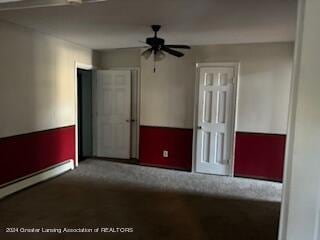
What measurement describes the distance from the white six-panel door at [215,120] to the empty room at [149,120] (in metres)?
0.02

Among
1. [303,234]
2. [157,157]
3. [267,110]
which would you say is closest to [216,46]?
[267,110]

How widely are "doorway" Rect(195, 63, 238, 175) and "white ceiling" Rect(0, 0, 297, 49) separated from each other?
552mm

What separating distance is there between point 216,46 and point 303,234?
154 inches

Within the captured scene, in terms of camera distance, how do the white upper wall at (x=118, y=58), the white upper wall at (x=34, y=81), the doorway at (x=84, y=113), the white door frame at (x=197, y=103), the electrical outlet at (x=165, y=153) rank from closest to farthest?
the white upper wall at (x=34, y=81), the white door frame at (x=197, y=103), the electrical outlet at (x=165, y=153), the white upper wall at (x=118, y=58), the doorway at (x=84, y=113)

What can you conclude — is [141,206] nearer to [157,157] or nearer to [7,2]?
[157,157]

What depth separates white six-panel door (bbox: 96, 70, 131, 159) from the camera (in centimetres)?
575

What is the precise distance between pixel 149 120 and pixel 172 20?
2.38 metres

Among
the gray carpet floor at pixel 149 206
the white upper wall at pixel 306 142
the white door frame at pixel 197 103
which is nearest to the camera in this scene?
the white upper wall at pixel 306 142

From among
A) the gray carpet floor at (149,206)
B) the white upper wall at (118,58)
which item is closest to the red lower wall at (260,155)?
the gray carpet floor at (149,206)

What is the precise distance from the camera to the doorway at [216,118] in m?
4.73

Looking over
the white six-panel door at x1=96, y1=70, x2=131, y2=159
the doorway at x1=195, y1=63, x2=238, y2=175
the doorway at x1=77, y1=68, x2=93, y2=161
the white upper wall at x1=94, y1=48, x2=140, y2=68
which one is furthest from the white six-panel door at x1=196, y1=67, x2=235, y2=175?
the doorway at x1=77, y1=68, x2=93, y2=161

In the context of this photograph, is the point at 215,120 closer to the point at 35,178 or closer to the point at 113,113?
the point at 113,113

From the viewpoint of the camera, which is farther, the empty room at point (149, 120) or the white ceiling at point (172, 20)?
the empty room at point (149, 120)

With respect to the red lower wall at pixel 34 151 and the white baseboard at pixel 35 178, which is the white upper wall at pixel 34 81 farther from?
the white baseboard at pixel 35 178
